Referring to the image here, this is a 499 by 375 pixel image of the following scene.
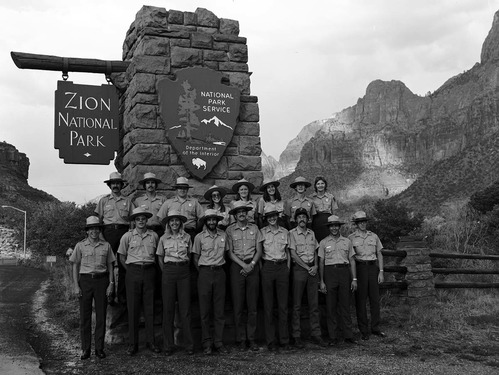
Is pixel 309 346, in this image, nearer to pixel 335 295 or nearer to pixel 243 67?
pixel 335 295

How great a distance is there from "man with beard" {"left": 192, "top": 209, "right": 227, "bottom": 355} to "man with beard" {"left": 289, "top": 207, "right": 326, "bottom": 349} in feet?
2.97

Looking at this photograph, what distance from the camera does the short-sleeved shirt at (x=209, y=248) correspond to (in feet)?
20.7

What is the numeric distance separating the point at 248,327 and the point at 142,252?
1523mm

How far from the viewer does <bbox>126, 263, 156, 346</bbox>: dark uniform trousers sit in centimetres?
616

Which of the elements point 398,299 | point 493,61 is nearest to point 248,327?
point 398,299

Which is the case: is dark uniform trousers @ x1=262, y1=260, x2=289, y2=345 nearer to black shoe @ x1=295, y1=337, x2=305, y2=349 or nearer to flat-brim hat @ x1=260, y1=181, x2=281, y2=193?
black shoe @ x1=295, y1=337, x2=305, y2=349

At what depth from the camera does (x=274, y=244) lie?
6566mm

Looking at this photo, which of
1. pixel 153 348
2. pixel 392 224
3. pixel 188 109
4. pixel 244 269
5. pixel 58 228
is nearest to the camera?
pixel 153 348

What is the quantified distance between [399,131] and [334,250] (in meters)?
134

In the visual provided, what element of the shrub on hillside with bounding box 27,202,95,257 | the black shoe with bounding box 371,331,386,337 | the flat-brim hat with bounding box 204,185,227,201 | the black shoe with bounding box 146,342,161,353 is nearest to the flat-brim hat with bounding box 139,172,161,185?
the flat-brim hat with bounding box 204,185,227,201

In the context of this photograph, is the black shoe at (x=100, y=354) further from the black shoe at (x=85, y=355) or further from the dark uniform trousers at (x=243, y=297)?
the dark uniform trousers at (x=243, y=297)

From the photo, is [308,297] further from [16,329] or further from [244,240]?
[16,329]

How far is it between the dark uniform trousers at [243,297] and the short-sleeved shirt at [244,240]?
156 millimetres

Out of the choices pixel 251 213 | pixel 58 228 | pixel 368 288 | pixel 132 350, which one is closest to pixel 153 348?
pixel 132 350
